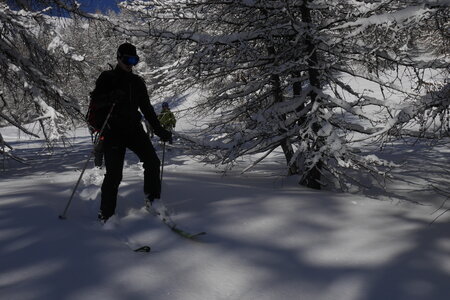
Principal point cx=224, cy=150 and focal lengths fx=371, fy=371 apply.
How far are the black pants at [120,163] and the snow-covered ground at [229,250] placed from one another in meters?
0.24

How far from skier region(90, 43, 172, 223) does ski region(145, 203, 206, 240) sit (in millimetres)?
171

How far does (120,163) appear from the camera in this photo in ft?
13.4

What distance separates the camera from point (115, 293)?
2434mm

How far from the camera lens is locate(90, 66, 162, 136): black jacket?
3.99 meters

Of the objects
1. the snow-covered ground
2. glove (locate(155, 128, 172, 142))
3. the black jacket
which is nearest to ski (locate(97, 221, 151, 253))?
the snow-covered ground

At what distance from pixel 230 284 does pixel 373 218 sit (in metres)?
2.13

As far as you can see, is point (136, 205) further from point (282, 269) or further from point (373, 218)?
point (373, 218)

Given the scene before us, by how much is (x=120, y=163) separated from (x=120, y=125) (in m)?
0.42

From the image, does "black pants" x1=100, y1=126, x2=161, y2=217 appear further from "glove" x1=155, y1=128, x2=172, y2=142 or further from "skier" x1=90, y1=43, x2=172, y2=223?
"glove" x1=155, y1=128, x2=172, y2=142

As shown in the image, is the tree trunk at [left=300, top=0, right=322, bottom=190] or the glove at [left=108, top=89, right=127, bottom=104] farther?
the tree trunk at [left=300, top=0, right=322, bottom=190]

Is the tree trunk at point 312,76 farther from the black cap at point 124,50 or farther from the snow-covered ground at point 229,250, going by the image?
the black cap at point 124,50

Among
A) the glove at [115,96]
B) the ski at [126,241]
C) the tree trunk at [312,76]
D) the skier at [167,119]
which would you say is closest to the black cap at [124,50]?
the glove at [115,96]

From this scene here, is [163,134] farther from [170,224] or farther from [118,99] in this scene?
[170,224]

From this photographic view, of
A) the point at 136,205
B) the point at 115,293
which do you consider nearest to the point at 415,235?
the point at 115,293
